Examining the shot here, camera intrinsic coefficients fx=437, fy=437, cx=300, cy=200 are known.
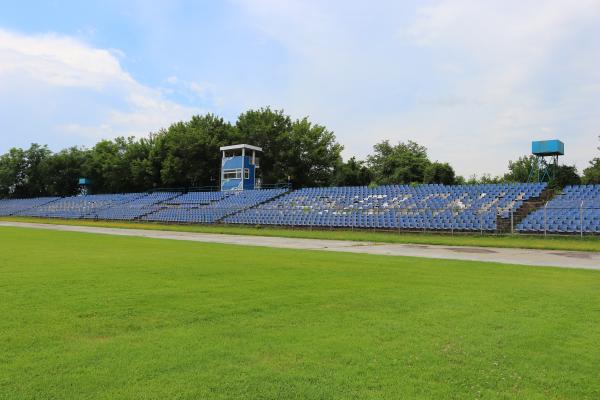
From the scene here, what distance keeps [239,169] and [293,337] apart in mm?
42865

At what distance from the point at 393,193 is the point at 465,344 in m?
30.5

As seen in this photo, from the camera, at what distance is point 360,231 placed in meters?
29.2

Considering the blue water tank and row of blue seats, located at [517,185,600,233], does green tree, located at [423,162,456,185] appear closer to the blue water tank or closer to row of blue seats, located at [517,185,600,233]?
the blue water tank

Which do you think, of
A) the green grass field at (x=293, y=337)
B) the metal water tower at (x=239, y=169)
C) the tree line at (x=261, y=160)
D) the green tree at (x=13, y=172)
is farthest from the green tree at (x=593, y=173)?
the green tree at (x=13, y=172)

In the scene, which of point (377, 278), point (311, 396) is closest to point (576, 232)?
point (377, 278)

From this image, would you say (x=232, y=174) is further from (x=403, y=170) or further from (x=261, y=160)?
(x=403, y=170)

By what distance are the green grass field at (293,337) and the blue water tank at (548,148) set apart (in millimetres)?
26944

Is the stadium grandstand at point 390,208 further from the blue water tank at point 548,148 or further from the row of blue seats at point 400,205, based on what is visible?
the blue water tank at point 548,148

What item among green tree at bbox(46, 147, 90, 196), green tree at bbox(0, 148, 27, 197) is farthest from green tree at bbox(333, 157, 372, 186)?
green tree at bbox(0, 148, 27, 197)

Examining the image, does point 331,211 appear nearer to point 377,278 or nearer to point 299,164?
point 299,164

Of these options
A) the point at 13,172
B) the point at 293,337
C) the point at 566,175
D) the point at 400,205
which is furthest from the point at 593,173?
the point at 13,172

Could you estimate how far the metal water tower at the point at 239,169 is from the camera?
46.5m

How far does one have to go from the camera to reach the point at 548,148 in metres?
32.2

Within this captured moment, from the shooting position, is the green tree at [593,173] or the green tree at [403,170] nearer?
the green tree at [593,173]
